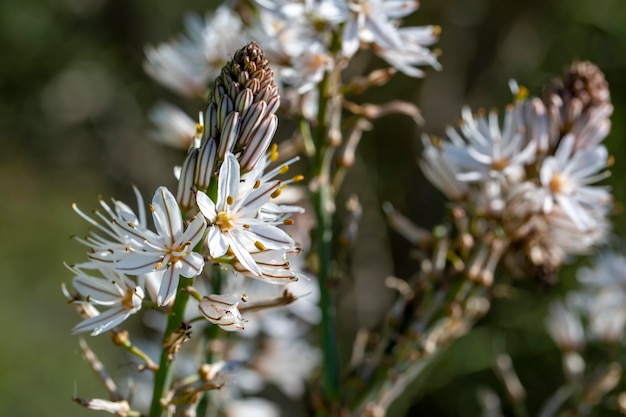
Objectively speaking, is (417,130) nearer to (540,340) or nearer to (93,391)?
(540,340)

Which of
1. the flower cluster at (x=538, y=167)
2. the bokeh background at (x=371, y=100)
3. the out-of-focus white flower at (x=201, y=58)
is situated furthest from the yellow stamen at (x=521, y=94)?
the bokeh background at (x=371, y=100)

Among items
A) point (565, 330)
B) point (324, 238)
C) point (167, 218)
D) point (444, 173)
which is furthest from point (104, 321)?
point (565, 330)

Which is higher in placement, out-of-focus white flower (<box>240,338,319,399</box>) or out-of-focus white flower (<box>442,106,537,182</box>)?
out-of-focus white flower (<box>442,106,537,182</box>)

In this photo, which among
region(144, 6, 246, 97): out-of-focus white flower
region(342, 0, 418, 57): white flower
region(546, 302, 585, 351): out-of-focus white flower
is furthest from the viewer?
region(546, 302, 585, 351): out-of-focus white flower

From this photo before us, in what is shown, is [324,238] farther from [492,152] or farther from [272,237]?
[272,237]

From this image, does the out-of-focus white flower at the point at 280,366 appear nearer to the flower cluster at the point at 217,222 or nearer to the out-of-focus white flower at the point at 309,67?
the out-of-focus white flower at the point at 309,67

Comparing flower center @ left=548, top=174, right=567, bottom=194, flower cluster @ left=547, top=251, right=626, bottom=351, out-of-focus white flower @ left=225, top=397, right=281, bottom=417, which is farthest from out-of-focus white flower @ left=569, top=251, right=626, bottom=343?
out-of-focus white flower @ left=225, top=397, right=281, bottom=417

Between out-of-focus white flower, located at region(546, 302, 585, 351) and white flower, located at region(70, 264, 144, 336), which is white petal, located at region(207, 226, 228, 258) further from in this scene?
out-of-focus white flower, located at region(546, 302, 585, 351)

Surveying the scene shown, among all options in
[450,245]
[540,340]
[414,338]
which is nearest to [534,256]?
[450,245]
